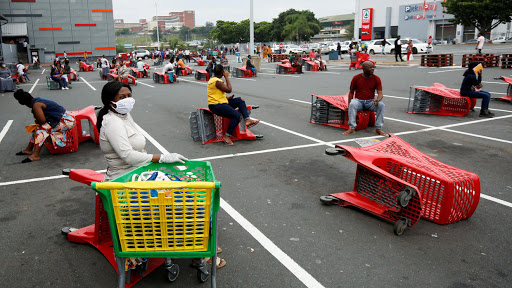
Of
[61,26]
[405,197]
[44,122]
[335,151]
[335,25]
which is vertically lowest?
[405,197]

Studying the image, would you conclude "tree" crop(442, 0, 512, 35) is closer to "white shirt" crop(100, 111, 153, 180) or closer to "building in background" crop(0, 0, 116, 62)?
"building in background" crop(0, 0, 116, 62)

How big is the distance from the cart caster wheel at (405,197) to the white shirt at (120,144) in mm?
2505

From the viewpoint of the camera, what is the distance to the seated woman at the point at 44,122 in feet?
24.7

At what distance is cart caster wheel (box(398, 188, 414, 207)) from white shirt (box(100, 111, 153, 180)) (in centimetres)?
251

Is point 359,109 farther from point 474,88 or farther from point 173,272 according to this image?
point 173,272

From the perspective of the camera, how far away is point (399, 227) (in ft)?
13.9

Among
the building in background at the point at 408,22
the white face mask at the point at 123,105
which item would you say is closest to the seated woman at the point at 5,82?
the white face mask at the point at 123,105

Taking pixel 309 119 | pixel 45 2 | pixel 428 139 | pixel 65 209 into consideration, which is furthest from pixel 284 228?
pixel 45 2

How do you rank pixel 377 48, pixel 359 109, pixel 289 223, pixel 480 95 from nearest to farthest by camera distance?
pixel 289 223, pixel 359 109, pixel 480 95, pixel 377 48

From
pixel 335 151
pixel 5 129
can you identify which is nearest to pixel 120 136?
pixel 335 151

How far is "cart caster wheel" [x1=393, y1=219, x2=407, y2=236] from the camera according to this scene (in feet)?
13.9

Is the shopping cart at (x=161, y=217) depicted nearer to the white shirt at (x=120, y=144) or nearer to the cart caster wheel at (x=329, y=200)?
the white shirt at (x=120, y=144)

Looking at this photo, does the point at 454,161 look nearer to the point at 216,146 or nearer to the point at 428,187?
the point at 428,187

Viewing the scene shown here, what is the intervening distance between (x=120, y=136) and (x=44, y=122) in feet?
16.3
